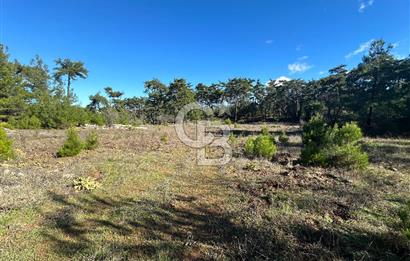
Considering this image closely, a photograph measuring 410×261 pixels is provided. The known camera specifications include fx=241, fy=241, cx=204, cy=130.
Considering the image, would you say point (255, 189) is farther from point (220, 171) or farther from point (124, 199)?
point (124, 199)

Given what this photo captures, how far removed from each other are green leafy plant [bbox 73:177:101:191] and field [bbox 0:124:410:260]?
136mm

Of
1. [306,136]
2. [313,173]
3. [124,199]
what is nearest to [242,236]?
[124,199]

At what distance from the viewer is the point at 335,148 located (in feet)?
Result: 27.0

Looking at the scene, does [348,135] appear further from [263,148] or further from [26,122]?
[26,122]

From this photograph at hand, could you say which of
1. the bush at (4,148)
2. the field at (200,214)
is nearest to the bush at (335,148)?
the field at (200,214)

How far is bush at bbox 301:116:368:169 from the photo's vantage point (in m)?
7.90

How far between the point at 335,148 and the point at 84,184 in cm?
779

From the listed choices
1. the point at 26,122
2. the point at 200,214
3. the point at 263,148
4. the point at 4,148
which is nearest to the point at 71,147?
the point at 4,148

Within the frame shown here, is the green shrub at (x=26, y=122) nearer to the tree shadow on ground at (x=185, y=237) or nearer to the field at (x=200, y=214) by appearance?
the field at (x=200, y=214)

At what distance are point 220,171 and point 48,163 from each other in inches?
235

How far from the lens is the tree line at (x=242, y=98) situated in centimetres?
2134

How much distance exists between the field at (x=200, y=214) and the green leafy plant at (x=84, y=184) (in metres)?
0.14

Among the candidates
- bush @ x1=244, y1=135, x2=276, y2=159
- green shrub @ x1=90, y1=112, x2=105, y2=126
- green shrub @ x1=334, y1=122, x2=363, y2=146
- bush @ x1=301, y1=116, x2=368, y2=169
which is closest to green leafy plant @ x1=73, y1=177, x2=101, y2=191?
bush @ x1=244, y1=135, x2=276, y2=159

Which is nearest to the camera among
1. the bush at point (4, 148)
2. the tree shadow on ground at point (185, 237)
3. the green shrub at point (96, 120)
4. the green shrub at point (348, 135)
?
the tree shadow on ground at point (185, 237)
